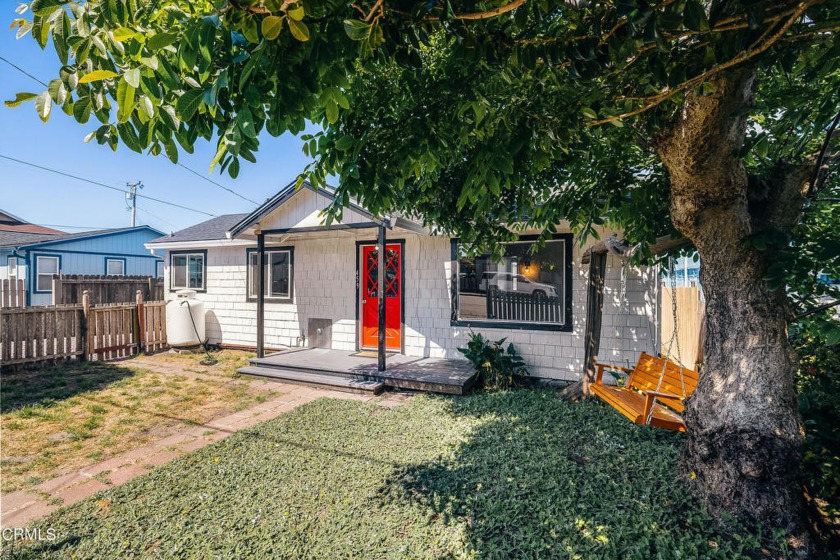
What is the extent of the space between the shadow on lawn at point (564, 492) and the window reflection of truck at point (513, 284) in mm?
2458

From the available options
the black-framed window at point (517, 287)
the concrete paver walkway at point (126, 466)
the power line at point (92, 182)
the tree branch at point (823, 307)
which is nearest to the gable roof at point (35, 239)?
the power line at point (92, 182)

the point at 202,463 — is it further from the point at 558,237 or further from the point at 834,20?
the point at 558,237

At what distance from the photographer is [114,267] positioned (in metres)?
19.2

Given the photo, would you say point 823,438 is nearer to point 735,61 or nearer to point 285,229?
point 735,61

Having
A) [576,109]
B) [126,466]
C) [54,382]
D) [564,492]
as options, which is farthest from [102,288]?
[576,109]

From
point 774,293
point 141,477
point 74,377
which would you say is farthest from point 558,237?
point 74,377

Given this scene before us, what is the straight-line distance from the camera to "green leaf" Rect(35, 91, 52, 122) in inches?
49.1

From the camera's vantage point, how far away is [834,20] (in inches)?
63.1

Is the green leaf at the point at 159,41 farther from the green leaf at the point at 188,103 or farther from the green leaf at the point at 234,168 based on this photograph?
the green leaf at the point at 234,168

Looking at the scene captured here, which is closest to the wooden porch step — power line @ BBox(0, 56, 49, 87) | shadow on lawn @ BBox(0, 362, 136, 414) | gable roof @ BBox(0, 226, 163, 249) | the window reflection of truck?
shadow on lawn @ BBox(0, 362, 136, 414)

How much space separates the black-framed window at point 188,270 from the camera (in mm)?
10078

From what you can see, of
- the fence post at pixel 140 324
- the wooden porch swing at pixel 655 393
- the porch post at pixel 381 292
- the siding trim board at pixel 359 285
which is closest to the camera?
the wooden porch swing at pixel 655 393

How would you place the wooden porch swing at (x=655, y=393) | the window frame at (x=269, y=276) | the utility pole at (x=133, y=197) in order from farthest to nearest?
the utility pole at (x=133, y=197) < the window frame at (x=269, y=276) < the wooden porch swing at (x=655, y=393)

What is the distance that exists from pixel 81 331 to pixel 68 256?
12.4 m
